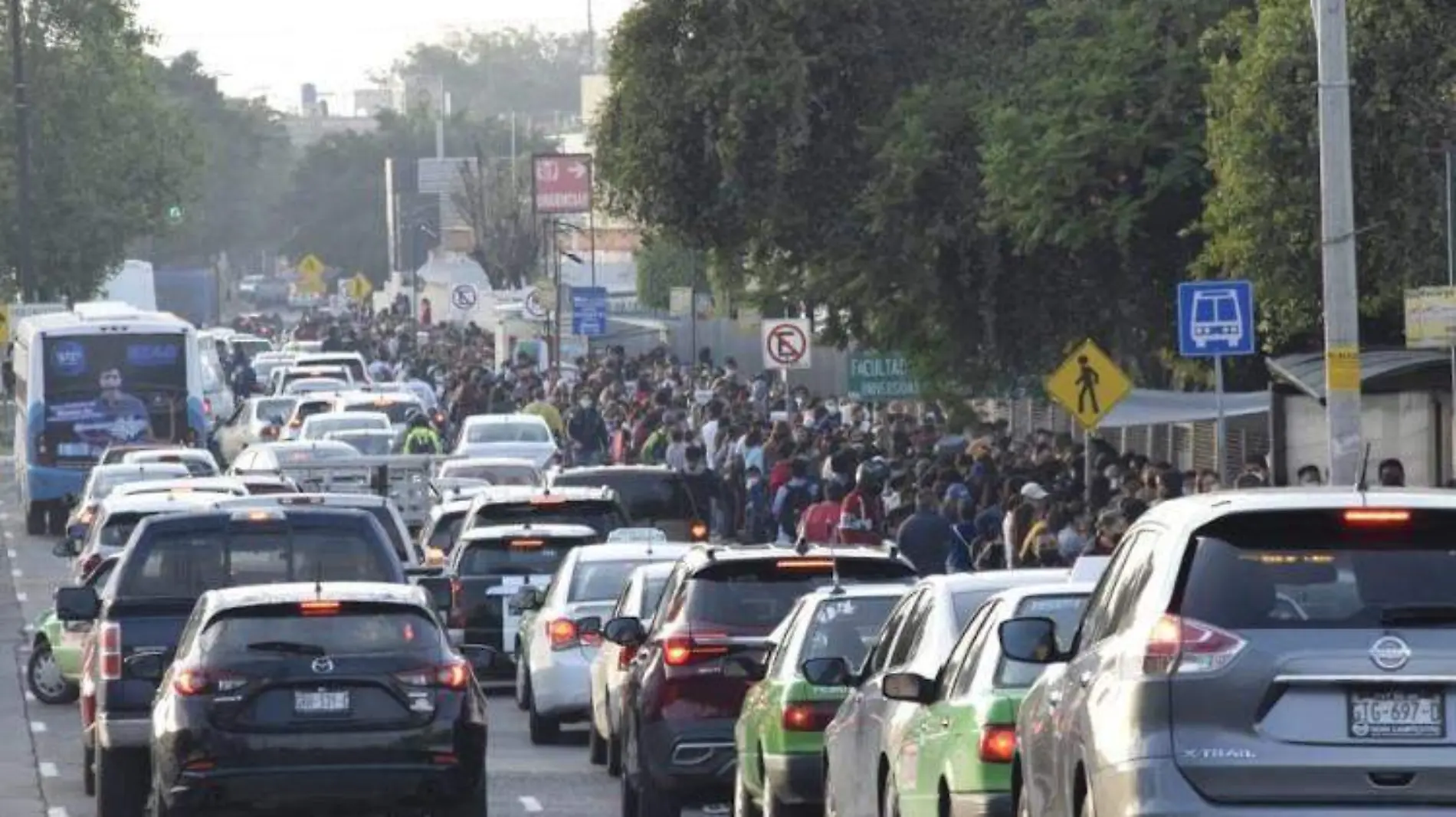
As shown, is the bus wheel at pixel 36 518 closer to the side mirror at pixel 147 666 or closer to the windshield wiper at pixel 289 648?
the side mirror at pixel 147 666

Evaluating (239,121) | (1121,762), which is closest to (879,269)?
(1121,762)

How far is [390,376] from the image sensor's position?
79.3m

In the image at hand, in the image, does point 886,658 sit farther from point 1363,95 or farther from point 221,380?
point 221,380

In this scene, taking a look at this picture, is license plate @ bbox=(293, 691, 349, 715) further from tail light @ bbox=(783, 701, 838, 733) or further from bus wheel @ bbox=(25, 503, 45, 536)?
bus wheel @ bbox=(25, 503, 45, 536)

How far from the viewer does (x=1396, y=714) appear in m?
11.0

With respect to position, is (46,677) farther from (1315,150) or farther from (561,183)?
(561,183)

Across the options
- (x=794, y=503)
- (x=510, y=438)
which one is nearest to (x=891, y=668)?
(x=794, y=503)

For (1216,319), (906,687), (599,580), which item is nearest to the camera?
(906,687)

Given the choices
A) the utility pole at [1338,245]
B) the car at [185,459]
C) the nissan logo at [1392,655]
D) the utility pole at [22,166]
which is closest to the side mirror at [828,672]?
the nissan logo at [1392,655]

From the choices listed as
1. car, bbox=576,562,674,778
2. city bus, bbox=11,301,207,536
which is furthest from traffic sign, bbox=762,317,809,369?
car, bbox=576,562,674,778

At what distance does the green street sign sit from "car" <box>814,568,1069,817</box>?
92.6 feet

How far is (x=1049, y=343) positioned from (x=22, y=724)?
46.3 ft

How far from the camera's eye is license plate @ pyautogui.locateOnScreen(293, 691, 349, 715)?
59.4ft

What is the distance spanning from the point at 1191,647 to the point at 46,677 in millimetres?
20481
